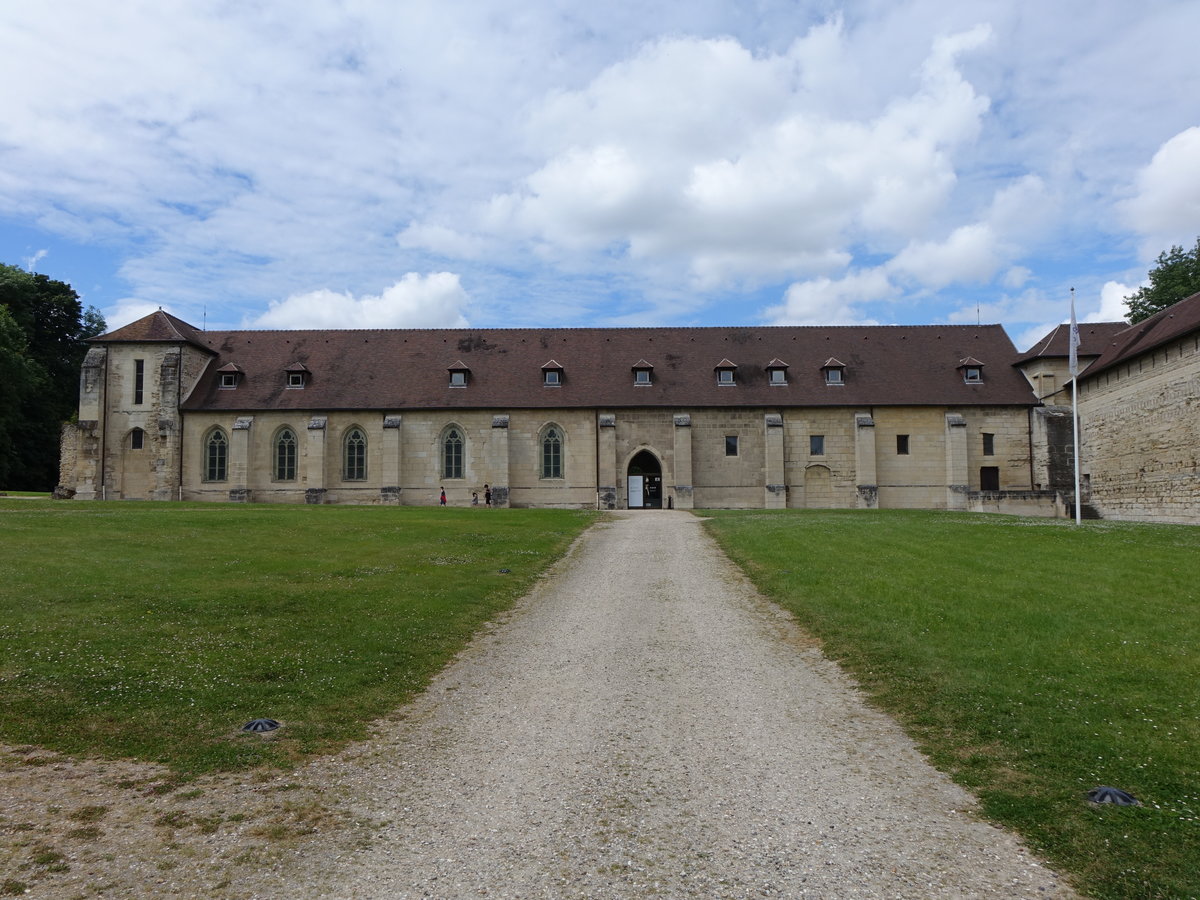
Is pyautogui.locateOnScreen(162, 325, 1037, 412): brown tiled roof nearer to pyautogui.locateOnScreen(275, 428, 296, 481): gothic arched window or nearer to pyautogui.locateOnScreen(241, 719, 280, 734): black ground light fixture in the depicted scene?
pyautogui.locateOnScreen(275, 428, 296, 481): gothic arched window

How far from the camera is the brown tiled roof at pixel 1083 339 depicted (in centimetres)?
4394

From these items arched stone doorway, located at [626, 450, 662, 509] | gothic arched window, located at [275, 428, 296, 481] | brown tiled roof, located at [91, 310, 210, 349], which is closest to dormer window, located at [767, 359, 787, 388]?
arched stone doorway, located at [626, 450, 662, 509]

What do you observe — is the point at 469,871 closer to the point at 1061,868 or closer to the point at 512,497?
the point at 1061,868

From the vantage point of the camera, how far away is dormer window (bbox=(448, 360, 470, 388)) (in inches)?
1881

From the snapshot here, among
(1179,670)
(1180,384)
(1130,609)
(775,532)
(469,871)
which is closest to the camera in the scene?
(469,871)

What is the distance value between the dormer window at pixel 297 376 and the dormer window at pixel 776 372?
90.1ft

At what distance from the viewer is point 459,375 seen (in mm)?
48000

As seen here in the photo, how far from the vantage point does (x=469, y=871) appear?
521 centimetres

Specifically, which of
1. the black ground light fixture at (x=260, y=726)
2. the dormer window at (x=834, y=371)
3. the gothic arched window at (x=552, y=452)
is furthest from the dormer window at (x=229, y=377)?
the black ground light fixture at (x=260, y=726)

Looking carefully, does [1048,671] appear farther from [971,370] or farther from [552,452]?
[971,370]

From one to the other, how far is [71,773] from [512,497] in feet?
130

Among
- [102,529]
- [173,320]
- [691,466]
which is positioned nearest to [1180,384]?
[691,466]

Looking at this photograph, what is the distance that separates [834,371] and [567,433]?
1622 cm

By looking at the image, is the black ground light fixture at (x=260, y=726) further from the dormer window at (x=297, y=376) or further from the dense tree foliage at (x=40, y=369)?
the dense tree foliage at (x=40, y=369)
